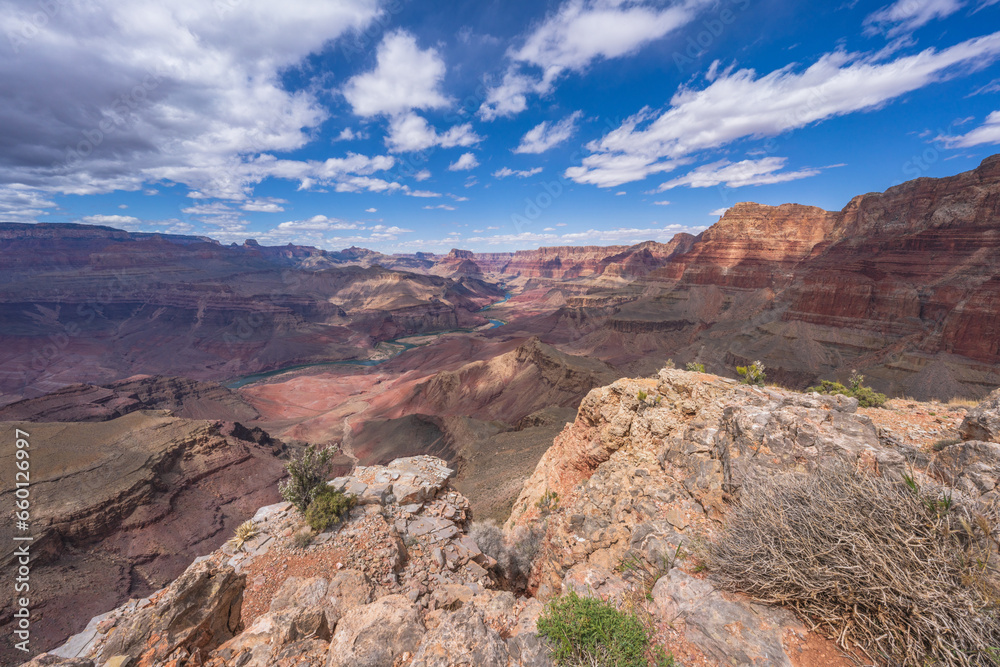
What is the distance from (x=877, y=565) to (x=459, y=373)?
52.1 meters

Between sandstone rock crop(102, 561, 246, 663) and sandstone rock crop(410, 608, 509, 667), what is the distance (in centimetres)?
377

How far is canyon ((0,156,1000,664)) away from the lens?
40.3 feet

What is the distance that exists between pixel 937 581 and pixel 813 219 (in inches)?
3947

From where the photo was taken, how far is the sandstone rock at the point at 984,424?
5.54m

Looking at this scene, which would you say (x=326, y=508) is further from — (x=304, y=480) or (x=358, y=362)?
(x=358, y=362)

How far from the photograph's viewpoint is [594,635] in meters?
4.65

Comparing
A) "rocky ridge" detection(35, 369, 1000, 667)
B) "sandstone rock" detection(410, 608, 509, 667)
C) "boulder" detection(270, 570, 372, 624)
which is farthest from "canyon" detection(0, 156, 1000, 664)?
"sandstone rock" detection(410, 608, 509, 667)

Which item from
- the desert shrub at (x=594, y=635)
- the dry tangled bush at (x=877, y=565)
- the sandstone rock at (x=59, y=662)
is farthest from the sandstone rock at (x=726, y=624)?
the sandstone rock at (x=59, y=662)

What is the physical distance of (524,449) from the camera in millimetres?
25453

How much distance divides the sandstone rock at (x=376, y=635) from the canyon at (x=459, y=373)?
68.7 inches

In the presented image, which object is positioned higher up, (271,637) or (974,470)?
(974,470)

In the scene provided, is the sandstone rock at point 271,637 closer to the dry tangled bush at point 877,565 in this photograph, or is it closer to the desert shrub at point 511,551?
the desert shrub at point 511,551

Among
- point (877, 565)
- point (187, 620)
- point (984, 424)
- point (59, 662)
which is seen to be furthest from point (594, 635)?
point (984, 424)

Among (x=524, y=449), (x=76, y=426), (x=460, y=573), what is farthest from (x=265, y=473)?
(x=460, y=573)
